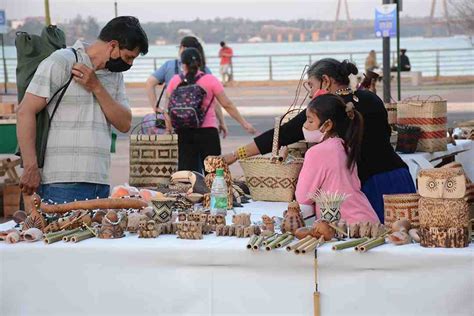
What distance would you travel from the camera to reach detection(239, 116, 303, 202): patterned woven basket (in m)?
5.46

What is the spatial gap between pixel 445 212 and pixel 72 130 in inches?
72.3

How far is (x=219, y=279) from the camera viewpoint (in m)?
4.19

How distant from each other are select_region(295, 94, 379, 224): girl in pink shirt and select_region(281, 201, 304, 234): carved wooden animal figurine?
37 centimetres

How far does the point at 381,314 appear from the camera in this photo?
13.3 feet

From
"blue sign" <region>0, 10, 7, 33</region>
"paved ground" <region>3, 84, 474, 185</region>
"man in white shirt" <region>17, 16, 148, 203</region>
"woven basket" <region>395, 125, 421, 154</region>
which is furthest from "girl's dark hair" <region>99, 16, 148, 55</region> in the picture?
"blue sign" <region>0, 10, 7, 33</region>

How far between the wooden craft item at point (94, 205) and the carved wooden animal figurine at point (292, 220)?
28.8 inches

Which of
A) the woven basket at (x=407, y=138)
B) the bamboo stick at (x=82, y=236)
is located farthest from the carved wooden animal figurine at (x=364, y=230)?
the woven basket at (x=407, y=138)

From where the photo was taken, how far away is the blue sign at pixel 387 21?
12.4 meters

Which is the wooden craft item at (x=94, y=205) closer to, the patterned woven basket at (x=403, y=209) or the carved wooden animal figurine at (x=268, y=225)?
the carved wooden animal figurine at (x=268, y=225)

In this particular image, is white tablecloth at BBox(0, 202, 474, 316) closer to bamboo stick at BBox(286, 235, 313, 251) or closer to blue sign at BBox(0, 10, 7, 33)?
bamboo stick at BBox(286, 235, 313, 251)

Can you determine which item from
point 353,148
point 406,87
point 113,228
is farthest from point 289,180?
point 406,87

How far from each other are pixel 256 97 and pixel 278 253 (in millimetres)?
23273

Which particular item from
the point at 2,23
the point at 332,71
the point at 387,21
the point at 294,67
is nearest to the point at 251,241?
the point at 332,71

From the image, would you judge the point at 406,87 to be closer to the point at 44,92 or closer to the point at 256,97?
the point at 256,97
